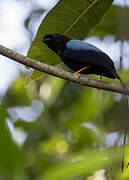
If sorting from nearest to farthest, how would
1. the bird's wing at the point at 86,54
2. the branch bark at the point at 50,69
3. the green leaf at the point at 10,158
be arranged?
the green leaf at the point at 10,158
the branch bark at the point at 50,69
the bird's wing at the point at 86,54

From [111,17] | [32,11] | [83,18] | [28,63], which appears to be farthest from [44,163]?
[32,11]

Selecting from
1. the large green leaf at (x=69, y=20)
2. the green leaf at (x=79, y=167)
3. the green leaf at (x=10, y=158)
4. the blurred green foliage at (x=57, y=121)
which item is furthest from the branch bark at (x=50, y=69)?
the green leaf at (x=10, y=158)

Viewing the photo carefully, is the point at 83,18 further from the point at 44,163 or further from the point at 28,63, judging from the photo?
the point at 44,163

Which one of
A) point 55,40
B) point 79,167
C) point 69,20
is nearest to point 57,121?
point 55,40

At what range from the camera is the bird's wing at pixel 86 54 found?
3.50 metres

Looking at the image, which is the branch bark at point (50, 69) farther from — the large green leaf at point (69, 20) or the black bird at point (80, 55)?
the large green leaf at point (69, 20)

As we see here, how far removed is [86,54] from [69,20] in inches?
17.3

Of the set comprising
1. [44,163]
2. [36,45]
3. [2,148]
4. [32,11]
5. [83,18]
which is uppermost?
[32,11]

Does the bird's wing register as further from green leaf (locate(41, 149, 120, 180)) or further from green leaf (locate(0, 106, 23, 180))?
green leaf (locate(0, 106, 23, 180))

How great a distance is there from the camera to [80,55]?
12.2ft

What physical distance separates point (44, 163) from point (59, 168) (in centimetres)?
263

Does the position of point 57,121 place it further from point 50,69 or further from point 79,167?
point 79,167

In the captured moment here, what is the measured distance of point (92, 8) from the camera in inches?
133

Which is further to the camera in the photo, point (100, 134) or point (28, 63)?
point (100, 134)
